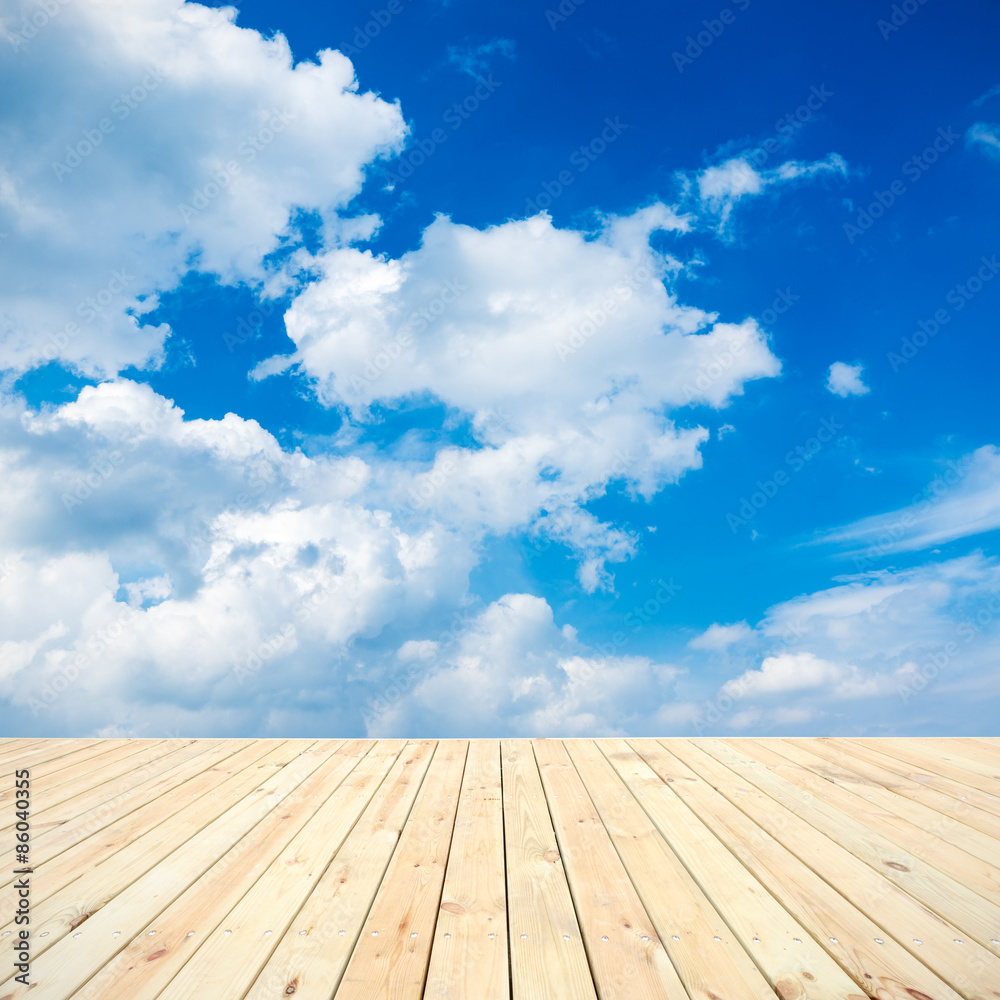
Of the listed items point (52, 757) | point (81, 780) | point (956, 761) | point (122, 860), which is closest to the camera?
point (122, 860)

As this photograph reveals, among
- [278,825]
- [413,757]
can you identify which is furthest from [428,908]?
[413,757]

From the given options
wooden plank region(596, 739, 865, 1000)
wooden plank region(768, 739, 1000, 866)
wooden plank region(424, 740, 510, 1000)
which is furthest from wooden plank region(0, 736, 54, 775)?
wooden plank region(768, 739, 1000, 866)

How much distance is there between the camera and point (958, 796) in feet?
9.86

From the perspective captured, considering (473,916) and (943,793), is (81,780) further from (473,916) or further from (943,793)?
(943,793)

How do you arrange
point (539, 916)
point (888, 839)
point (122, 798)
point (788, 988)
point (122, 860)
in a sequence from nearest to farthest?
1. point (788, 988)
2. point (539, 916)
3. point (122, 860)
4. point (888, 839)
5. point (122, 798)

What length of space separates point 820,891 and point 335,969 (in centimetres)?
143

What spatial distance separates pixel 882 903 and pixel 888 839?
0.61 meters

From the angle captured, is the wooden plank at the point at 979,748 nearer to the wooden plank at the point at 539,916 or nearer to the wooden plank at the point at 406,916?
the wooden plank at the point at 539,916

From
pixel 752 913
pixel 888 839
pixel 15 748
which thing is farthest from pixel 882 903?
pixel 15 748

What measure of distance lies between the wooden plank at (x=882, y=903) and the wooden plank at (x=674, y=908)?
33 cm

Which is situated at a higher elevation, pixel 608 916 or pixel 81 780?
pixel 81 780

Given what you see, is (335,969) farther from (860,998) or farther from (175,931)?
(860,998)

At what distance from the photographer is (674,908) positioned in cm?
184

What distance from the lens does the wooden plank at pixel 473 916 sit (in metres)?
1.49
